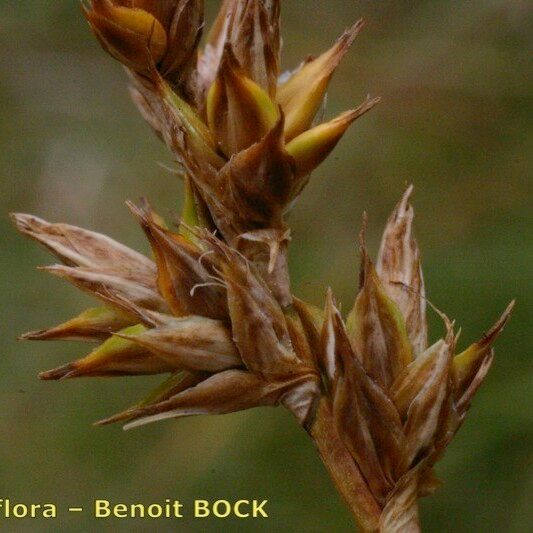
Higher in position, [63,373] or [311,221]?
[63,373]

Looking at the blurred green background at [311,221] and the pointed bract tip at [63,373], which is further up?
the pointed bract tip at [63,373]

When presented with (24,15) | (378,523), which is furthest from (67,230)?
(24,15)

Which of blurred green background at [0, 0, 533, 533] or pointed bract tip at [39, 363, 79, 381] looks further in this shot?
blurred green background at [0, 0, 533, 533]

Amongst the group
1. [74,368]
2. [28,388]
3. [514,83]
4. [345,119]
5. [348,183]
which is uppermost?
[345,119]

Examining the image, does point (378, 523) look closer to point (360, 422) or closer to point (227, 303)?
point (360, 422)

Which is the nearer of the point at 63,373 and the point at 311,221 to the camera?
the point at 63,373

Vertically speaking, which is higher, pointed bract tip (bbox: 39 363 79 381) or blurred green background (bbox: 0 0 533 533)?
pointed bract tip (bbox: 39 363 79 381)

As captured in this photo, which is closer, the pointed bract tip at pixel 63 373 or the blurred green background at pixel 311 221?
the pointed bract tip at pixel 63 373

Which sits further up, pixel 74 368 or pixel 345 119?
pixel 345 119
